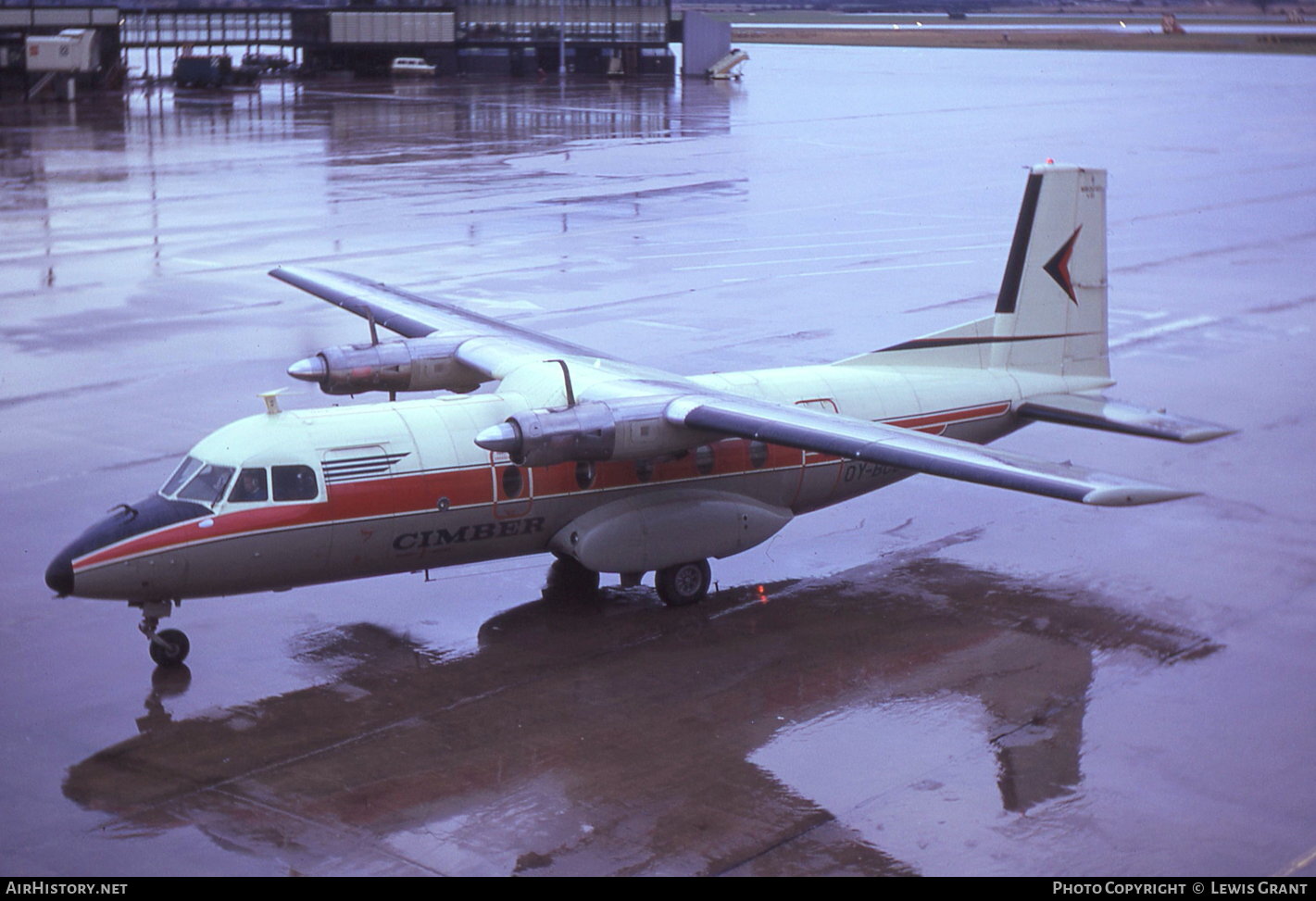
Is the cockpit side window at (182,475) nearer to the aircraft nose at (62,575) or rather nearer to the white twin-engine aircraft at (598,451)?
the white twin-engine aircraft at (598,451)

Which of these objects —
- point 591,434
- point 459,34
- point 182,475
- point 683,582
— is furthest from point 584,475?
point 459,34

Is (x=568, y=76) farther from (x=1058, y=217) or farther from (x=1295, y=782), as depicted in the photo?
(x=1295, y=782)

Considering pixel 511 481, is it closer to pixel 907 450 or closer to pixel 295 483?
pixel 295 483

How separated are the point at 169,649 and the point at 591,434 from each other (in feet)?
17.3

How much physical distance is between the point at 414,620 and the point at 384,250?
2331cm

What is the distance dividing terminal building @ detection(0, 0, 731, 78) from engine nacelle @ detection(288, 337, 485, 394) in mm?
78737

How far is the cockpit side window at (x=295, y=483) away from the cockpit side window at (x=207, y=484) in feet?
1.71

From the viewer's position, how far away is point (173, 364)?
28.7 metres

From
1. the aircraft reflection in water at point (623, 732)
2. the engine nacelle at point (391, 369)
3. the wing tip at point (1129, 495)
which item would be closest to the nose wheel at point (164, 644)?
the aircraft reflection in water at point (623, 732)

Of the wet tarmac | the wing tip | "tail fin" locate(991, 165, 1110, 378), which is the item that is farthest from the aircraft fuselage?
the wing tip

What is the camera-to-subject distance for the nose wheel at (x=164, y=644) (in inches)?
625

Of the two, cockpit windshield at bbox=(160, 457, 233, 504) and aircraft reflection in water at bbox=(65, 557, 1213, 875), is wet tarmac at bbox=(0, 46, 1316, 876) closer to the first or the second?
aircraft reflection in water at bbox=(65, 557, 1213, 875)

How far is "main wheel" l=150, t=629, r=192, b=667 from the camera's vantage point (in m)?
15.9

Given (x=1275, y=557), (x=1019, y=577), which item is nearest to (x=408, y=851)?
(x=1019, y=577)
